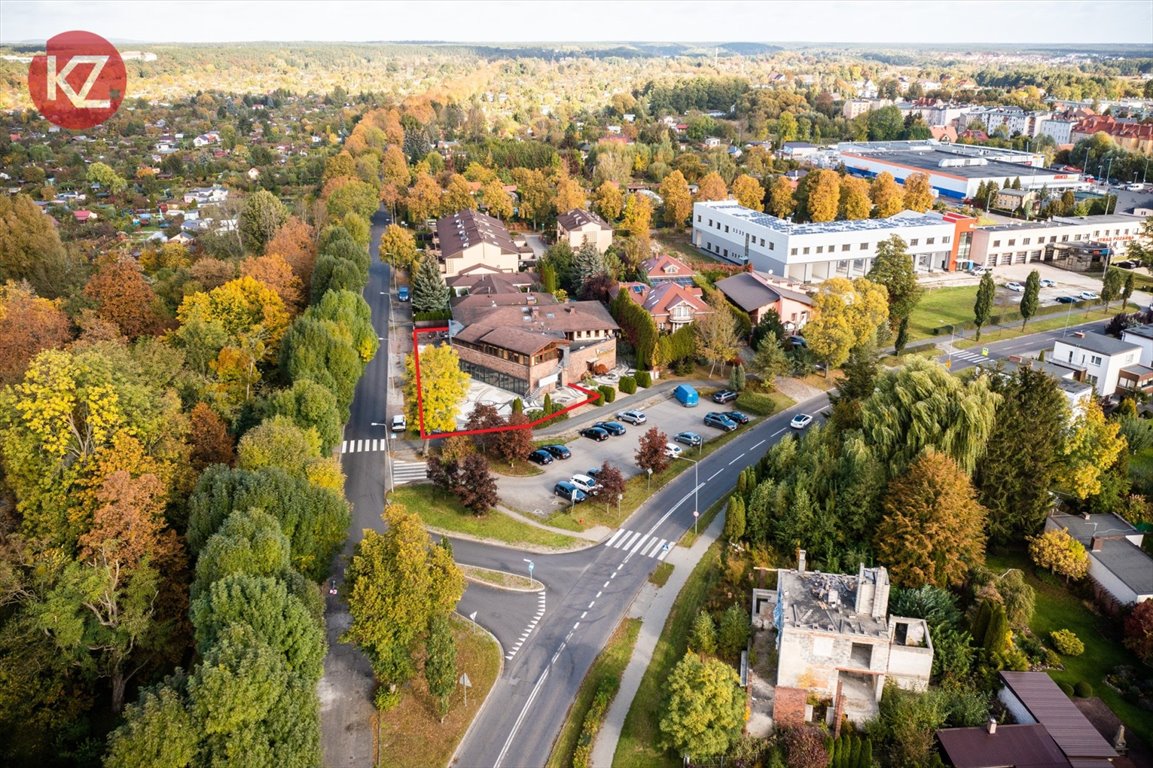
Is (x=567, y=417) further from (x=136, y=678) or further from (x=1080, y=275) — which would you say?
(x=1080, y=275)

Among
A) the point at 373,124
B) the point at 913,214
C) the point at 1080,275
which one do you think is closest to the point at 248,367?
the point at 913,214

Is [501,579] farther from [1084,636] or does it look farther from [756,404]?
[1084,636]

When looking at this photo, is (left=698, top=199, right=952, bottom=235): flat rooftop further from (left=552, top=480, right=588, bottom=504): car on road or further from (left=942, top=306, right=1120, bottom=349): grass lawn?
(left=552, top=480, right=588, bottom=504): car on road

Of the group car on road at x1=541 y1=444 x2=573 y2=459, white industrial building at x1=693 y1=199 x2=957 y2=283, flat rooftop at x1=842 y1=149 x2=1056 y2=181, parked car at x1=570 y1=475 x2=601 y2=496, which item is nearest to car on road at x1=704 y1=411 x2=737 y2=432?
car on road at x1=541 y1=444 x2=573 y2=459

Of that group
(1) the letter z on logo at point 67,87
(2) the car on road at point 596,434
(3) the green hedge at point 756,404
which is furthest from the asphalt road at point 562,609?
(1) the letter z on logo at point 67,87

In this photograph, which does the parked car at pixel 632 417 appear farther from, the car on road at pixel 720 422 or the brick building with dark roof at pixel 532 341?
the brick building with dark roof at pixel 532 341

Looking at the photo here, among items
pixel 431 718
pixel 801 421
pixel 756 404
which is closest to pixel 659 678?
pixel 431 718
